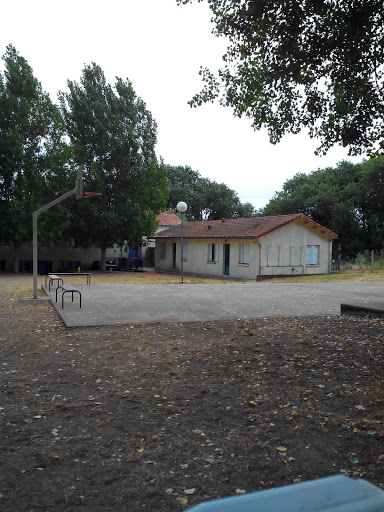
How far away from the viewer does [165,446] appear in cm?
357

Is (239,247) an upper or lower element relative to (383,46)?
lower

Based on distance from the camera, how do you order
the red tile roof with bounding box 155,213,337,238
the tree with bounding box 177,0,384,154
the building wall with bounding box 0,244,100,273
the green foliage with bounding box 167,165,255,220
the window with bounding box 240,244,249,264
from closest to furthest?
1. the tree with bounding box 177,0,384,154
2. the red tile roof with bounding box 155,213,337,238
3. the window with bounding box 240,244,249,264
4. the building wall with bounding box 0,244,100,273
5. the green foliage with bounding box 167,165,255,220

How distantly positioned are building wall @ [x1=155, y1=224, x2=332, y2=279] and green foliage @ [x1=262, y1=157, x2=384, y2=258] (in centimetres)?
631

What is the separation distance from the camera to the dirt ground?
3.00m

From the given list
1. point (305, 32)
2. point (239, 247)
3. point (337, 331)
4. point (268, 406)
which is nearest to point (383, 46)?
point (305, 32)

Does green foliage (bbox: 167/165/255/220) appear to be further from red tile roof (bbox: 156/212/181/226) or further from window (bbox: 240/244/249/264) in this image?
window (bbox: 240/244/249/264)

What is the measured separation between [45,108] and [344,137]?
945 inches

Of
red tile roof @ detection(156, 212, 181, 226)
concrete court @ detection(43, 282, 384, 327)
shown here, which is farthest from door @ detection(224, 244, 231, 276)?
red tile roof @ detection(156, 212, 181, 226)

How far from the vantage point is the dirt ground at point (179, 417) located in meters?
3.00

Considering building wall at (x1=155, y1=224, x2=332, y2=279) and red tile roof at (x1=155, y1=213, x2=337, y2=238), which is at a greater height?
red tile roof at (x1=155, y1=213, x2=337, y2=238)

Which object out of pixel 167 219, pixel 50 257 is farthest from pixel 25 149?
pixel 167 219

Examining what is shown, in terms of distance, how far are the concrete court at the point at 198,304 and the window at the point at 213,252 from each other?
Result: 14597 millimetres

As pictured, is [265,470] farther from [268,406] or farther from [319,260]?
[319,260]

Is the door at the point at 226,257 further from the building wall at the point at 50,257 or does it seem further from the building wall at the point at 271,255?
the building wall at the point at 50,257
